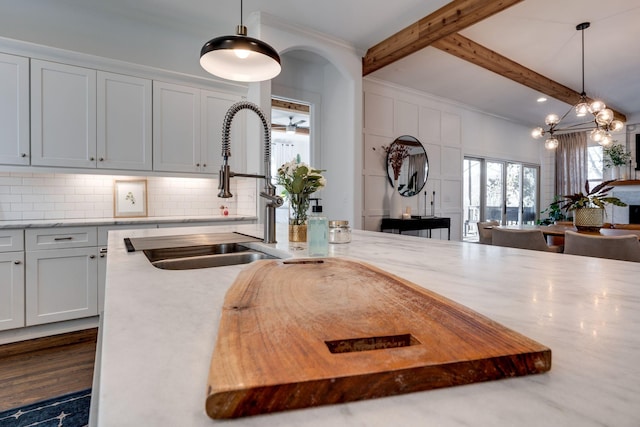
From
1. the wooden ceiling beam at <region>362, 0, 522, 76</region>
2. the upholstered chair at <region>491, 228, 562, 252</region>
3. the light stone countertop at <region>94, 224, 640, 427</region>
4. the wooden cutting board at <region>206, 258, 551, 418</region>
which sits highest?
the wooden ceiling beam at <region>362, 0, 522, 76</region>

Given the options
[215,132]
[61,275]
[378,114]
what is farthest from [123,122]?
[378,114]

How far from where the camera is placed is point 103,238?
279 cm

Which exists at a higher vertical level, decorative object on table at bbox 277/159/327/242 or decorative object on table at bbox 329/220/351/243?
decorative object on table at bbox 277/159/327/242

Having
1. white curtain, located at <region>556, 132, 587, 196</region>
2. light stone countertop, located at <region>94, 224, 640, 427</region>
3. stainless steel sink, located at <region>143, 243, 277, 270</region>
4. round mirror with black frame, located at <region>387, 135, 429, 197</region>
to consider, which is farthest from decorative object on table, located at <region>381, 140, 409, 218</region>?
white curtain, located at <region>556, 132, 587, 196</region>

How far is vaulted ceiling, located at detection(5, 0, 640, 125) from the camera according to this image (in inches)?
117

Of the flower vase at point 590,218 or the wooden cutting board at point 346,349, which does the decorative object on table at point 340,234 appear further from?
the flower vase at point 590,218

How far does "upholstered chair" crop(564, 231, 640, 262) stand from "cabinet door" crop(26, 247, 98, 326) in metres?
3.87

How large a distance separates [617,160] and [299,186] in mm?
7687

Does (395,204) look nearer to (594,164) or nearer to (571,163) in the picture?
(571,163)

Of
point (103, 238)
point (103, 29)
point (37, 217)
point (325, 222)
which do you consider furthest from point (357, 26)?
point (37, 217)

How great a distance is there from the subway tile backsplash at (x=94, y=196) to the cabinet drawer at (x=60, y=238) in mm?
551

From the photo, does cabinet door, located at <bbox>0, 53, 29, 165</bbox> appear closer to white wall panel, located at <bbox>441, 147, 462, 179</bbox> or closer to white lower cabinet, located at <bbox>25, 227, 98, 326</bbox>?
white lower cabinet, located at <bbox>25, 227, 98, 326</bbox>

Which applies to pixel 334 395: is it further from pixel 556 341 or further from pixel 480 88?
pixel 480 88

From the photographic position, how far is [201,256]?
1419 millimetres
